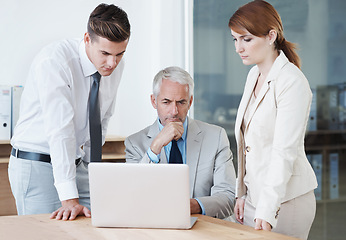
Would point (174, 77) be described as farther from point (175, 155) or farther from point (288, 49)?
point (288, 49)

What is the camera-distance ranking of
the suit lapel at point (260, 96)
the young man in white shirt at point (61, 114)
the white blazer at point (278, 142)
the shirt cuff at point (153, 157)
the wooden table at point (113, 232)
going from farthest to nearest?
the shirt cuff at point (153, 157) → the young man in white shirt at point (61, 114) → the suit lapel at point (260, 96) → the white blazer at point (278, 142) → the wooden table at point (113, 232)

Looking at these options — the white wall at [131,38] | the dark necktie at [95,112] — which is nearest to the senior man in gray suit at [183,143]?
the dark necktie at [95,112]

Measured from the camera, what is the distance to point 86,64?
87.4 inches

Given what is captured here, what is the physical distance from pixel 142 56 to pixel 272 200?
9.43ft

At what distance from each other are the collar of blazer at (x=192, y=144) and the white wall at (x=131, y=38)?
1805mm

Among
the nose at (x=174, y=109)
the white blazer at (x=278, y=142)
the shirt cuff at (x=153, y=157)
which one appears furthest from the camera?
the nose at (x=174, y=109)

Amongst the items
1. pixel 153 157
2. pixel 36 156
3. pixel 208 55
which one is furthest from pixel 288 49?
pixel 208 55

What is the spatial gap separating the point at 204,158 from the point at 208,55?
1.75 metres

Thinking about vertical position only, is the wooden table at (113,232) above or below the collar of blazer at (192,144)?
below

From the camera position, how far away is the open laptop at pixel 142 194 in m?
1.63

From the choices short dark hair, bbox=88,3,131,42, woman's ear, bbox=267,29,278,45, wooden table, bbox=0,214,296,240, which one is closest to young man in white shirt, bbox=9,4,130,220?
short dark hair, bbox=88,3,131,42

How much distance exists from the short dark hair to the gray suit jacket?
0.57m

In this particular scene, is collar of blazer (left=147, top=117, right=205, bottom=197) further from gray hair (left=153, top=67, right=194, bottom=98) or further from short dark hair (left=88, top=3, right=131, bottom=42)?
short dark hair (left=88, top=3, right=131, bottom=42)

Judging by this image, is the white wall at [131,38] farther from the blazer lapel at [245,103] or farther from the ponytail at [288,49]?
the ponytail at [288,49]
